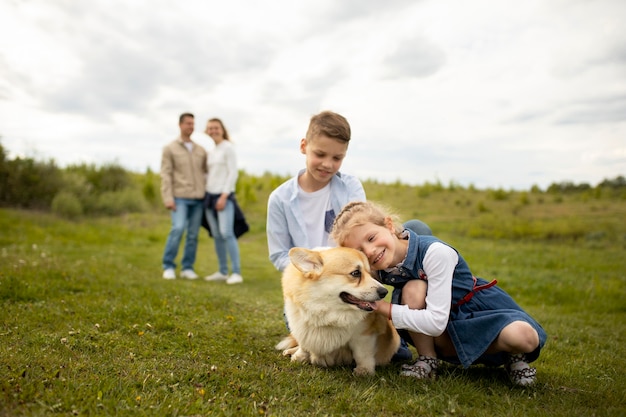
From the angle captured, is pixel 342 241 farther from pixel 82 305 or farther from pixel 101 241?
pixel 101 241

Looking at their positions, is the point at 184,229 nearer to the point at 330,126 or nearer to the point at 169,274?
Answer: the point at 169,274

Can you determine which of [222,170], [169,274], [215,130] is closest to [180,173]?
[222,170]

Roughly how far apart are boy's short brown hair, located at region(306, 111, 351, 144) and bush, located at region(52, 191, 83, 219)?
44.5 ft

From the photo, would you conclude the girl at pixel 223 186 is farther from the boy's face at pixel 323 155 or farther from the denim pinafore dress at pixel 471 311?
the denim pinafore dress at pixel 471 311

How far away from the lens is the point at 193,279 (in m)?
7.93

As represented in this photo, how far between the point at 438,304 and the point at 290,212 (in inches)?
64.4

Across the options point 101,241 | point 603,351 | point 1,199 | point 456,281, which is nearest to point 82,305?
point 456,281

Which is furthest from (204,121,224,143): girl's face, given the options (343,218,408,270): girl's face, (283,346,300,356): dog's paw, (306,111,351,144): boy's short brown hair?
(343,218,408,270): girl's face

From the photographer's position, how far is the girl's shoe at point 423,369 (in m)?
3.18

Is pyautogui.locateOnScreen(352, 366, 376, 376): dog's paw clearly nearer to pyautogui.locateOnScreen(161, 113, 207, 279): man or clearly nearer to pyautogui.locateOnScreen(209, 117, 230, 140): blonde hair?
pyautogui.locateOnScreen(161, 113, 207, 279): man

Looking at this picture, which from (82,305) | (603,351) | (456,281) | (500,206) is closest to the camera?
(456,281)

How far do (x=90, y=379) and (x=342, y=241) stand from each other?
1851 mm

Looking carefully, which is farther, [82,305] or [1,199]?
[1,199]

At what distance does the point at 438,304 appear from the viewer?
297cm
